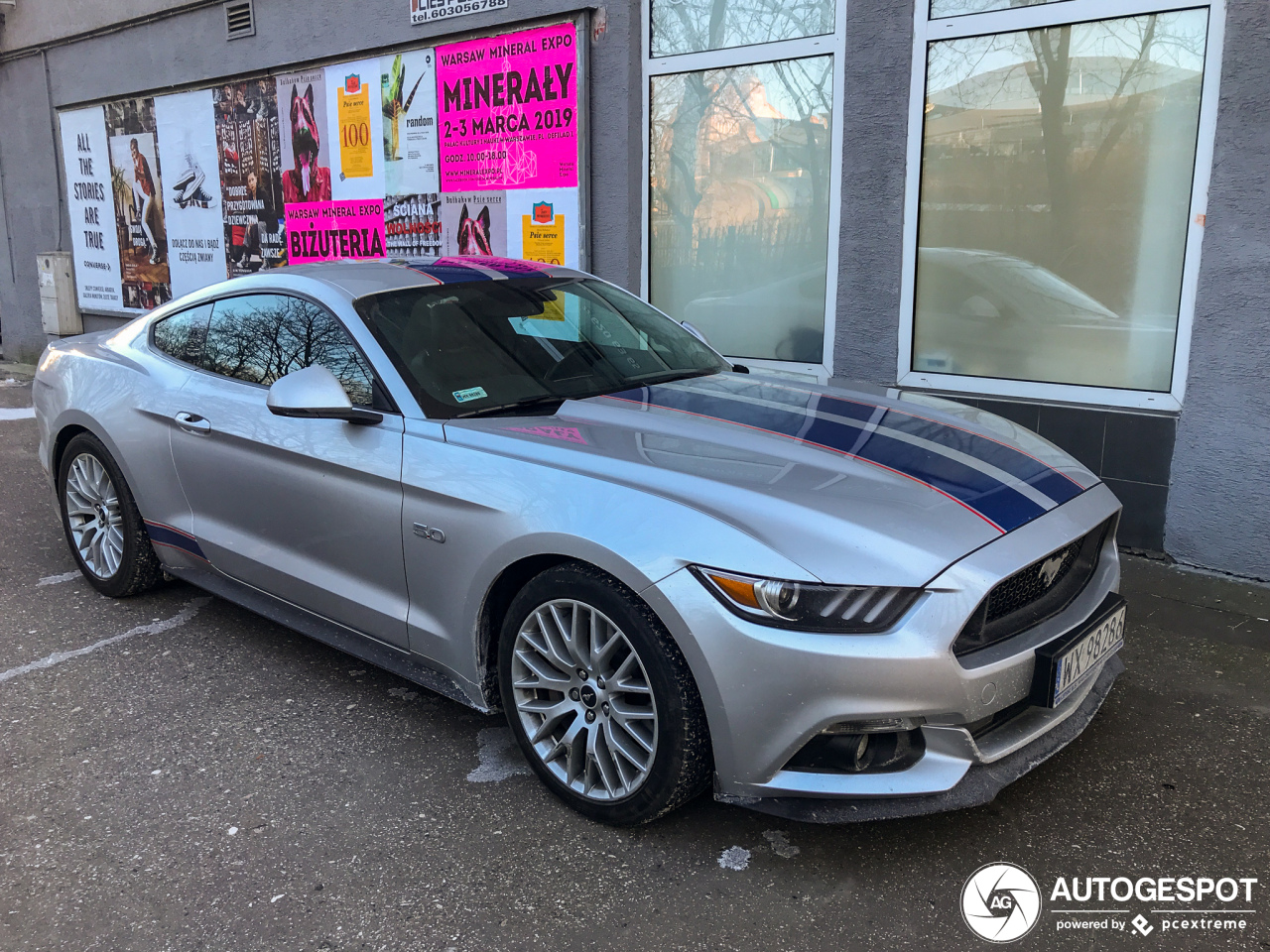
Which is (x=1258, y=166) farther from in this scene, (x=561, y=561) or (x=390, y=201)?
(x=390, y=201)

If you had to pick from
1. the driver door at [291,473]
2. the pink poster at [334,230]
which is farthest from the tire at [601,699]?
the pink poster at [334,230]

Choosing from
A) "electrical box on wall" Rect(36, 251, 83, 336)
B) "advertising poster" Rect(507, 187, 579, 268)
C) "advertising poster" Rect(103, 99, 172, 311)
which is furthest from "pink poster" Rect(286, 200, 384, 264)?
"electrical box on wall" Rect(36, 251, 83, 336)

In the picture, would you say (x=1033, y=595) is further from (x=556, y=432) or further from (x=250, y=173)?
(x=250, y=173)

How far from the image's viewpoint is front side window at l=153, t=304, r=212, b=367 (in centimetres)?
411

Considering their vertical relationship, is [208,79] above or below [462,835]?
above

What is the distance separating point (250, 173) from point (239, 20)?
1390 mm

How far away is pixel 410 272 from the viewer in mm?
3850

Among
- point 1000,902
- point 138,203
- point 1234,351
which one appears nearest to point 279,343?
point 1000,902

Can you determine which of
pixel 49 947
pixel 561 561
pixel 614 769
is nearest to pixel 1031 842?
pixel 614 769

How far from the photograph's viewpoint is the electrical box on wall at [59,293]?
1207 centimetres

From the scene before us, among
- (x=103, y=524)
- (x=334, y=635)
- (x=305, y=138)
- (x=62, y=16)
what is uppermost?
(x=62, y=16)

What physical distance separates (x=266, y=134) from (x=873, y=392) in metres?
7.88

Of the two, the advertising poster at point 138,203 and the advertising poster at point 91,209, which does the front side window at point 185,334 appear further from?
the advertising poster at point 91,209

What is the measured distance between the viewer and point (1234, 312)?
4.75 metres
